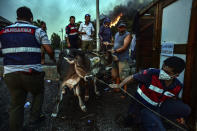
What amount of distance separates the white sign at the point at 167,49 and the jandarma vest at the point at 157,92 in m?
1.90

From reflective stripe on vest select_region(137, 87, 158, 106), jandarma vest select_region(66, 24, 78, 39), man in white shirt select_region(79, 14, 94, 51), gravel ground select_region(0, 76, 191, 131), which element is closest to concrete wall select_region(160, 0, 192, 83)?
reflective stripe on vest select_region(137, 87, 158, 106)

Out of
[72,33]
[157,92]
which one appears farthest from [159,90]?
[72,33]

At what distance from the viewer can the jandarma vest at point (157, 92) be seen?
2.36 m

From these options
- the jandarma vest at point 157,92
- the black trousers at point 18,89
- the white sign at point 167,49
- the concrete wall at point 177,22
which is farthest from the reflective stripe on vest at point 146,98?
the white sign at point 167,49

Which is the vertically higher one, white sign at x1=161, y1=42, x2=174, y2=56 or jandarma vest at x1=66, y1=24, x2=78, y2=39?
jandarma vest at x1=66, y1=24, x2=78, y2=39

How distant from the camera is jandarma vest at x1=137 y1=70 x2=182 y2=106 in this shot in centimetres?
236

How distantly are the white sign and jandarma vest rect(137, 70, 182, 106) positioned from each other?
190 cm

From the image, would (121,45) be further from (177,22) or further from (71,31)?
(71,31)

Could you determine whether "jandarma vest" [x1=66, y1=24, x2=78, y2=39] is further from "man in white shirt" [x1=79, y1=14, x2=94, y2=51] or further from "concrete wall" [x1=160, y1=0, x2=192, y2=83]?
"concrete wall" [x1=160, y1=0, x2=192, y2=83]

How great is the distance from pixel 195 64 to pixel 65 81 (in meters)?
2.92

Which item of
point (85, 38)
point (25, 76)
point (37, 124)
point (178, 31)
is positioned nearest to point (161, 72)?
point (178, 31)

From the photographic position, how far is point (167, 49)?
420 cm

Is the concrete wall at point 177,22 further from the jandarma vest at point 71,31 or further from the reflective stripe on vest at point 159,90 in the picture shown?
the jandarma vest at point 71,31

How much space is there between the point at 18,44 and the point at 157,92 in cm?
254
